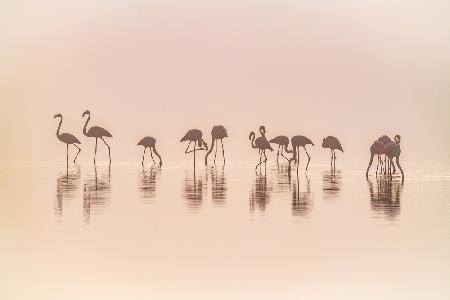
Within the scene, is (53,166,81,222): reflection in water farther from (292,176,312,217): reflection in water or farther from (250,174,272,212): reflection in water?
(292,176,312,217): reflection in water

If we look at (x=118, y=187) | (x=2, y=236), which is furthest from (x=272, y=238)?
(x=118, y=187)

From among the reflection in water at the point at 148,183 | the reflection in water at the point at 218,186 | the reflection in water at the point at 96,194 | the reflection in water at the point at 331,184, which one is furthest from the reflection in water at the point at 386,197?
the reflection in water at the point at 96,194

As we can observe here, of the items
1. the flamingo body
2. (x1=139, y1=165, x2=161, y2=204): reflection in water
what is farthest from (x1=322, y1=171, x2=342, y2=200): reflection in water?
(x1=139, y1=165, x2=161, y2=204): reflection in water

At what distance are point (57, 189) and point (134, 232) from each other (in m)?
5.95

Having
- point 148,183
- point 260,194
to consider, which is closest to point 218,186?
point 148,183

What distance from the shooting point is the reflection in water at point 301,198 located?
41.8ft

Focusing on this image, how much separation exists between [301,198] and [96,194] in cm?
391

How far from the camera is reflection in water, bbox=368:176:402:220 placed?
12.7 metres

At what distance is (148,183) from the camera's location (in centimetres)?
1767

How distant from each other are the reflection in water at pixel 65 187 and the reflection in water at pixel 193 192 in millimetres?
2125

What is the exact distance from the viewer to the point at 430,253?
957 cm

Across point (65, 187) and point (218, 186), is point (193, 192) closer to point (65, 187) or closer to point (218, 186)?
point (218, 186)

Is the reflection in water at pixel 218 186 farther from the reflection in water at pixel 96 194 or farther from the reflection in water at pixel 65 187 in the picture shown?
the reflection in water at pixel 65 187

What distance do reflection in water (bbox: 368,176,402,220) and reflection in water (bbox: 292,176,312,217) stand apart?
1097mm
